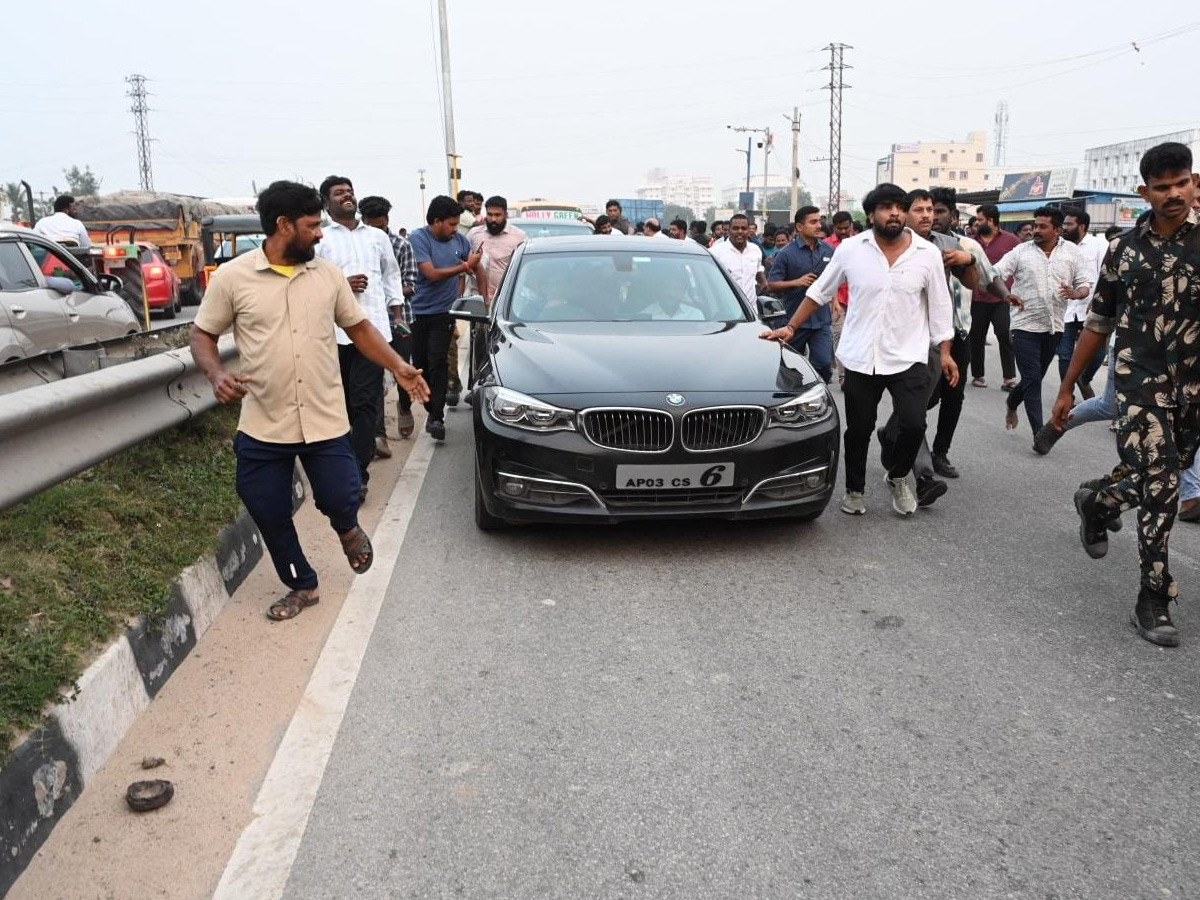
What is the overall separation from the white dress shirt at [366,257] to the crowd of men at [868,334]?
12mm

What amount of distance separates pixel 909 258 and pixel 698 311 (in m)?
1.37

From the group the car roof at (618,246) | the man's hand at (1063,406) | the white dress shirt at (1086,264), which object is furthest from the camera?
the white dress shirt at (1086,264)

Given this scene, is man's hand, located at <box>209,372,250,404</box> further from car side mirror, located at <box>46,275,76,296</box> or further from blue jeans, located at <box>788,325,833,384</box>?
blue jeans, located at <box>788,325,833,384</box>

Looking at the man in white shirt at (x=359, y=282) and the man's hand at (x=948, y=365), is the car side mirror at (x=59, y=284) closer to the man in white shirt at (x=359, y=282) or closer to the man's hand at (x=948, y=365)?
the man in white shirt at (x=359, y=282)

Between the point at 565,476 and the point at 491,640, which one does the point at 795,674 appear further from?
the point at 565,476

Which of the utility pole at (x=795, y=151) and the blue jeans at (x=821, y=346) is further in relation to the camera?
the utility pole at (x=795, y=151)

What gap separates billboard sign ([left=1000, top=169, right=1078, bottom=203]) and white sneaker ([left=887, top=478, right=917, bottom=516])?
166 feet

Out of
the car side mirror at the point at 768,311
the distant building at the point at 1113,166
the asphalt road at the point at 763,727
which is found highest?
the distant building at the point at 1113,166

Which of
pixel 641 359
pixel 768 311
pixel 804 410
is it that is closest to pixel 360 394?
pixel 641 359

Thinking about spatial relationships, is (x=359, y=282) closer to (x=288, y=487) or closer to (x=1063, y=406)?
(x=288, y=487)

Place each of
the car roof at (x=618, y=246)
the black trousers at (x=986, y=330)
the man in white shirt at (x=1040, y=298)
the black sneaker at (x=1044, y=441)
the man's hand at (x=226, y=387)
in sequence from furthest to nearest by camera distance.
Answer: the black trousers at (x=986, y=330), the man in white shirt at (x=1040, y=298), the black sneaker at (x=1044, y=441), the car roof at (x=618, y=246), the man's hand at (x=226, y=387)

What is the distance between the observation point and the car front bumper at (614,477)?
5.09m

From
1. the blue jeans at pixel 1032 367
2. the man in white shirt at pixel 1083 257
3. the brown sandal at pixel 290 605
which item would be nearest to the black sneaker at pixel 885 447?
the blue jeans at pixel 1032 367

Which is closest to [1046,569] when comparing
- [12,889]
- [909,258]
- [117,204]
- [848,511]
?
[848,511]
